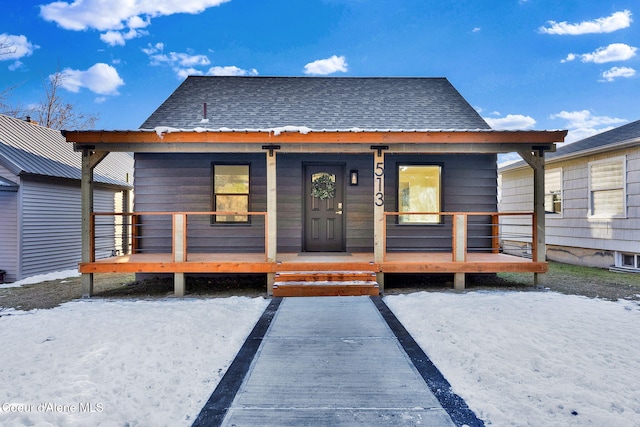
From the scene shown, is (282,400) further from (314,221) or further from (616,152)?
(616,152)

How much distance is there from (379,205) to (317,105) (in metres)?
4.08

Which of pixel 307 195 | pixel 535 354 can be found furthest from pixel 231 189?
pixel 535 354

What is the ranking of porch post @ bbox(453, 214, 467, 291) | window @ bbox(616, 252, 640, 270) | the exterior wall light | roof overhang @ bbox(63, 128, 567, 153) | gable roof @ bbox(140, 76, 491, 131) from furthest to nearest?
1. window @ bbox(616, 252, 640, 270)
2. gable roof @ bbox(140, 76, 491, 131)
3. the exterior wall light
4. porch post @ bbox(453, 214, 467, 291)
5. roof overhang @ bbox(63, 128, 567, 153)

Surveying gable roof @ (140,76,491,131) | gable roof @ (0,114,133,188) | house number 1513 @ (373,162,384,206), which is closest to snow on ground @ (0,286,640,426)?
house number 1513 @ (373,162,384,206)

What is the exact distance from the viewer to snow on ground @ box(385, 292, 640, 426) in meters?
2.58

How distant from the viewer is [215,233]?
312 inches

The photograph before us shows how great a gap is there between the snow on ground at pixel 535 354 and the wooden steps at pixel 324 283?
1.73ft

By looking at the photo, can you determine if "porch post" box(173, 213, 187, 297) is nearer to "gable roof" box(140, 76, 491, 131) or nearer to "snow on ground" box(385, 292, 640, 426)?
"gable roof" box(140, 76, 491, 131)

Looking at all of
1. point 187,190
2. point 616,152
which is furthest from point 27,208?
point 616,152

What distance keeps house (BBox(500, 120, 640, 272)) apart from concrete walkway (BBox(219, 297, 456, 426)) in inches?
→ 291

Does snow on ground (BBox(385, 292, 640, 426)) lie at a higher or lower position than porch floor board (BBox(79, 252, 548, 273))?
lower

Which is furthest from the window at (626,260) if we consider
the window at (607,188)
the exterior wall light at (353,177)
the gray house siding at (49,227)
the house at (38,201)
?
the gray house siding at (49,227)

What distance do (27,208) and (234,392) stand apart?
9197 millimetres

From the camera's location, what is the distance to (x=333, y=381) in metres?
3.06
